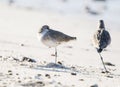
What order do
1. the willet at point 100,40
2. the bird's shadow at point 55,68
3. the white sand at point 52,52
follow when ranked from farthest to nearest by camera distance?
the willet at point 100,40 < the bird's shadow at point 55,68 < the white sand at point 52,52

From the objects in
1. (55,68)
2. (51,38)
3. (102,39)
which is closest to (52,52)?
(51,38)

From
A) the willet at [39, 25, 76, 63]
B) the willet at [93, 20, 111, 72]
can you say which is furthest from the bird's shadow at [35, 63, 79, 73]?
the willet at [39, 25, 76, 63]

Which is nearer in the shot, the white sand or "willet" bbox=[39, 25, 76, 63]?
the white sand

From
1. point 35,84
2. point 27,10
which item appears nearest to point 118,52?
point 35,84

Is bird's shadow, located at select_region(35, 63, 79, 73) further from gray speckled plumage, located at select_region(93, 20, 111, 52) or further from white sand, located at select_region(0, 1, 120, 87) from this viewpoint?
gray speckled plumage, located at select_region(93, 20, 111, 52)

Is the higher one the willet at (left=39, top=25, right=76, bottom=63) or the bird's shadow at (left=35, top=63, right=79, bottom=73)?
the willet at (left=39, top=25, right=76, bottom=63)

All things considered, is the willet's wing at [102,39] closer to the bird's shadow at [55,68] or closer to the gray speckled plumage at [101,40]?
the gray speckled plumage at [101,40]

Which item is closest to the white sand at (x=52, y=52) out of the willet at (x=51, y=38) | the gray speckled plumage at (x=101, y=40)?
the willet at (x=51, y=38)

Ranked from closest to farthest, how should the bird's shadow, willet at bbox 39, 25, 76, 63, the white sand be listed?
the white sand < the bird's shadow < willet at bbox 39, 25, 76, 63

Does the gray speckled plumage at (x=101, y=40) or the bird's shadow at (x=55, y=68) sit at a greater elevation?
the gray speckled plumage at (x=101, y=40)

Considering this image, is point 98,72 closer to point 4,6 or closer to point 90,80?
point 90,80

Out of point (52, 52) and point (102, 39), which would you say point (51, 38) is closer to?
point (102, 39)

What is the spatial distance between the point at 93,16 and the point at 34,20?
2990 mm

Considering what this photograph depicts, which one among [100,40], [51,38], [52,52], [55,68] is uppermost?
[51,38]
